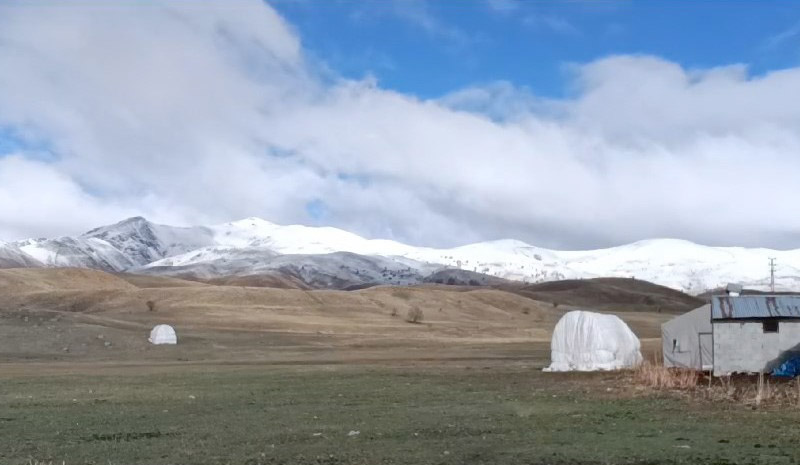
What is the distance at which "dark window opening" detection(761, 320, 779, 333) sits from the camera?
4159 centimetres

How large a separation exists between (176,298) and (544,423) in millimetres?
101693

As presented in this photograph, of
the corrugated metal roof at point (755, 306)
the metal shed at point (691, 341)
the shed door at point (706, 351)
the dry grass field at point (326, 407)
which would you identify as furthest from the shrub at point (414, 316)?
the corrugated metal roof at point (755, 306)

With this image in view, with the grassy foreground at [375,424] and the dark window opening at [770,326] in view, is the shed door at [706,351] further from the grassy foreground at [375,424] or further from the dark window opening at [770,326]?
the grassy foreground at [375,424]

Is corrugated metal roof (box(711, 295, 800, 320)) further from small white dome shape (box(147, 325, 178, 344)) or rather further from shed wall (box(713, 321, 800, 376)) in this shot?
small white dome shape (box(147, 325, 178, 344))

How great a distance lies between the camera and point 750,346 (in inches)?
1651

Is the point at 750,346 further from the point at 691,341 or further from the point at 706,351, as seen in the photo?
the point at 691,341

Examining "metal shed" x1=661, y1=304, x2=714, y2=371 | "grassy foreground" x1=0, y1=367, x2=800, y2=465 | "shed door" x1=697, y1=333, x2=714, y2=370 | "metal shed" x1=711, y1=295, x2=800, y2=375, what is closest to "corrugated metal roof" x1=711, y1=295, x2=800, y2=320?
"metal shed" x1=711, y1=295, x2=800, y2=375

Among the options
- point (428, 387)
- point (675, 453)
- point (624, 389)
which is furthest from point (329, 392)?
point (675, 453)

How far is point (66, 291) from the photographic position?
121 m

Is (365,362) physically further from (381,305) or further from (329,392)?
(381,305)

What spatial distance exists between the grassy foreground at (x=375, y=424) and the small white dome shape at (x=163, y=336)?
29.0m

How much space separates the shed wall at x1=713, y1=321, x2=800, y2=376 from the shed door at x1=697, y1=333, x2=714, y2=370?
130 inches

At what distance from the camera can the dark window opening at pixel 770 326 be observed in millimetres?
41594

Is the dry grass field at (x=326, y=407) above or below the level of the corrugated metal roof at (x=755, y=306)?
below
